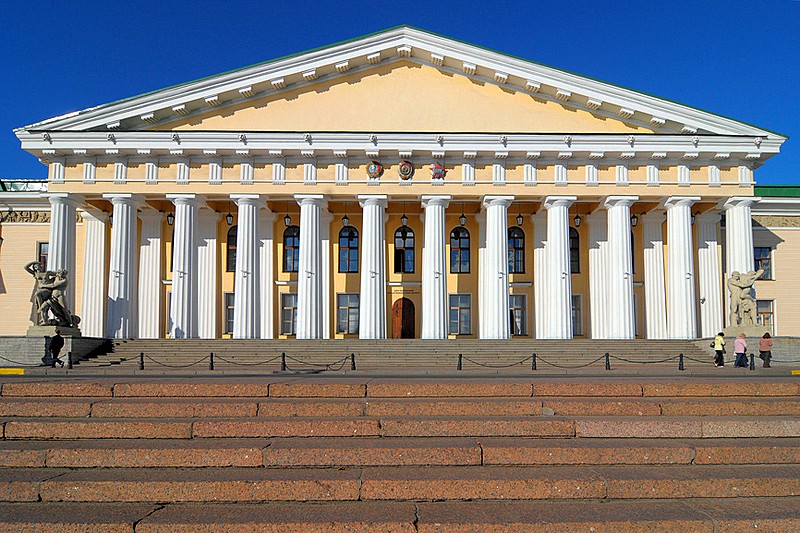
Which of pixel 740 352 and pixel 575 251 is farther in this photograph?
pixel 575 251

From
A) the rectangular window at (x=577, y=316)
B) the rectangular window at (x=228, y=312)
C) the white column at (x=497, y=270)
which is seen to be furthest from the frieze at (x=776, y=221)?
the rectangular window at (x=228, y=312)

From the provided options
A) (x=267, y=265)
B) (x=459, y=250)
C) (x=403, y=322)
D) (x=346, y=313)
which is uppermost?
(x=459, y=250)

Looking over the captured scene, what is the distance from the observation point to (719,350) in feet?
72.6

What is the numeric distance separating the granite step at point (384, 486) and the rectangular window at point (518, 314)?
2441 centimetres

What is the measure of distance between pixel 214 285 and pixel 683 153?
21.0m

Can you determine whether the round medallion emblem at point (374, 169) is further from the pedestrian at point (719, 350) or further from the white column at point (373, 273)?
the pedestrian at point (719, 350)

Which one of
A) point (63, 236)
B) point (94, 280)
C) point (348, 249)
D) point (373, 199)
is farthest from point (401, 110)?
point (94, 280)

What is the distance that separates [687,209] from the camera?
2812 cm

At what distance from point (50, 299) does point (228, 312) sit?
373 inches

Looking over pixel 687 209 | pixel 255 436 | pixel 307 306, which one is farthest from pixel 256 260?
pixel 255 436

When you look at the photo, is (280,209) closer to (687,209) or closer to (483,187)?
(483,187)

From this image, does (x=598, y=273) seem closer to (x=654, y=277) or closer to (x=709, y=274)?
(x=654, y=277)

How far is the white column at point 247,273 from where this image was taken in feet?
→ 89.1

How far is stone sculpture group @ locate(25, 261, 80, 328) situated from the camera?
22.4 m
